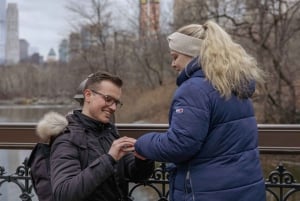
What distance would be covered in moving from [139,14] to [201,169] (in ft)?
99.7

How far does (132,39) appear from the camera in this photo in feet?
101

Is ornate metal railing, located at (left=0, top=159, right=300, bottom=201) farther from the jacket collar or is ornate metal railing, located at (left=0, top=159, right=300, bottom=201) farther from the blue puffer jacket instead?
the jacket collar

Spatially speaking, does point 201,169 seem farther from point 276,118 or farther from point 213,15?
point 213,15

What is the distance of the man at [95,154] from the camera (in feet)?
6.72

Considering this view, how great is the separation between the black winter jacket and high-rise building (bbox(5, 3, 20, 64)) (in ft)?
118

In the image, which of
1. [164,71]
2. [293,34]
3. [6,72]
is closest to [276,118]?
[293,34]

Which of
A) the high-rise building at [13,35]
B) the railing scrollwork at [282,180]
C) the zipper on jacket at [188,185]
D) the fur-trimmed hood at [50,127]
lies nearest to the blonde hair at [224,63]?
the zipper on jacket at [188,185]

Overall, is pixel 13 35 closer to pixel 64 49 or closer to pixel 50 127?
pixel 64 49

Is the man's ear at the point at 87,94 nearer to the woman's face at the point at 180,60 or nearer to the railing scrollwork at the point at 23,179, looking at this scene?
the woman's face at the point at 180,60

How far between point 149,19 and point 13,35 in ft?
58.4

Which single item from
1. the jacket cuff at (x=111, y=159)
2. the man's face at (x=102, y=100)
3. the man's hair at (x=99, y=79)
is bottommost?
the jacket cuff at (x=111, y=159)

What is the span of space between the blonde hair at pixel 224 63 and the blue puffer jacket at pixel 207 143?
1.3 inches

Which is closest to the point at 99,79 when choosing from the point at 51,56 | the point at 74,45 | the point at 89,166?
the point at 89,166

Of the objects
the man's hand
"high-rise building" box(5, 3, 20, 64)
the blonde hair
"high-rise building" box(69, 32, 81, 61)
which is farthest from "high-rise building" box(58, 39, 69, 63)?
the blonde hair
